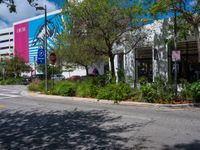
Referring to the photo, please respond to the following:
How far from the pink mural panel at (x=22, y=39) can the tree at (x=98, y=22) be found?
3010 inches

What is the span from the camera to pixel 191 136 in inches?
338

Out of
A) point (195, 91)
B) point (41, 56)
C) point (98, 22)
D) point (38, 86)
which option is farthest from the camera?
point (38, 86)

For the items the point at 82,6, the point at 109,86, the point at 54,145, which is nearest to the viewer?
the point at 54,145

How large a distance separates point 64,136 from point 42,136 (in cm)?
60

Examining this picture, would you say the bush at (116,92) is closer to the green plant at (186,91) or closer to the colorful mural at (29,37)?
the green plant at (186,91)

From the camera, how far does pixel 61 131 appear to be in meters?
9.58

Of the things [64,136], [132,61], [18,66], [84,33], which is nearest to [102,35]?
[84,33]

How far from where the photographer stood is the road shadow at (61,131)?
799 centimetres

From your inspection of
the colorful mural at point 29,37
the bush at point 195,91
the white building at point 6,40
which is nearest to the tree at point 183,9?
the bush at point 195,91

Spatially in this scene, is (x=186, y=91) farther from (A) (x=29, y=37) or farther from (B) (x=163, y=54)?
(A) (x=29, y=37)

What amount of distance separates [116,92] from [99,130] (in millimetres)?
8387

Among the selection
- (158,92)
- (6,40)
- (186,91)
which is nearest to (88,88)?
(158,92)

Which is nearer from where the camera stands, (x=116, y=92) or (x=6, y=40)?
(x=116, y=92)

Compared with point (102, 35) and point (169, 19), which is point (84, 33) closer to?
point (102, 35)
